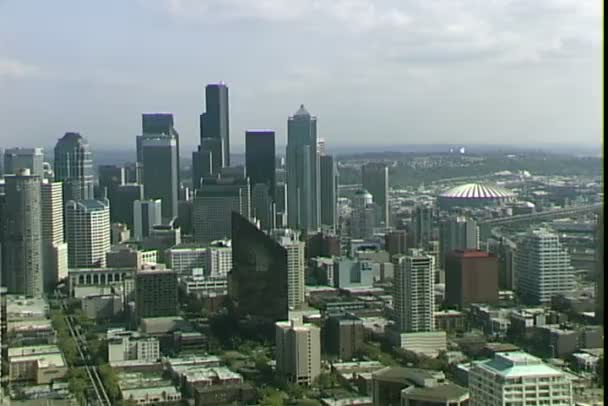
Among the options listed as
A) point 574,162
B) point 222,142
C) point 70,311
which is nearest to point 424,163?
point 574,162

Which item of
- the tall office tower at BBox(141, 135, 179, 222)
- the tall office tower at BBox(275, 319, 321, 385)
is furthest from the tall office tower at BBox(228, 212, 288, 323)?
the tall office tower at BBox(141, 135, 179, 222)

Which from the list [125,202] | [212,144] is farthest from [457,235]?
[125,202]

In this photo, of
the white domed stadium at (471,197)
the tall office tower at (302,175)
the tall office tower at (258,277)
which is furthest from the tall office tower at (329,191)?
the white domed stadium at (471,197)

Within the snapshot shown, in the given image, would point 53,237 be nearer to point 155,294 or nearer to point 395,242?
point 155,294

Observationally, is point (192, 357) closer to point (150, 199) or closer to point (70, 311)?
point (70, 311)

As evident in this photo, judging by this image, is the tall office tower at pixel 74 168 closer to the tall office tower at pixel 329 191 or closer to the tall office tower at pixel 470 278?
the tall office tower at pixel 329 191

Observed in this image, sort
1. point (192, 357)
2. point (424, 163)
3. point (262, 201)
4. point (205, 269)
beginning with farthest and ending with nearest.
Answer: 1. point (262, 201)
2. point (205, 269)
3. point (424, 163)
4. point (192, 357)
